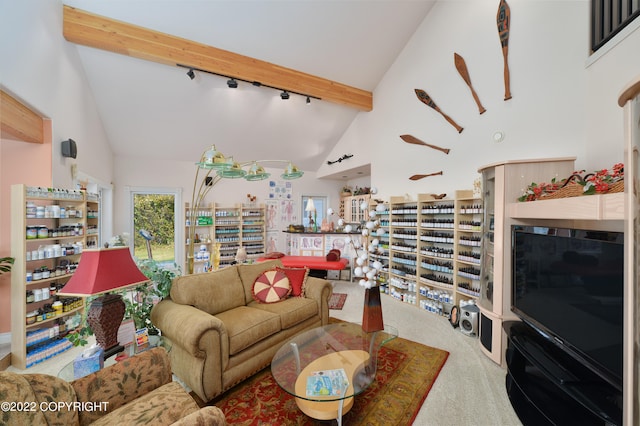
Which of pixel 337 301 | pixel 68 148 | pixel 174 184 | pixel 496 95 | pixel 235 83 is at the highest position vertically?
pixel 235 83

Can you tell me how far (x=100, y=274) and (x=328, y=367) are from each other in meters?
1.67

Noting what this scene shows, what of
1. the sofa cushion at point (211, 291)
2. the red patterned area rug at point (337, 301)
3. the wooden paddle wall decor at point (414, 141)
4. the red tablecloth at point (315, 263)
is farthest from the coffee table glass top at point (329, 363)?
the wooden paddle wall decor at point (414, 141)

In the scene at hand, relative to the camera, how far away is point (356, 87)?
5.27 meters

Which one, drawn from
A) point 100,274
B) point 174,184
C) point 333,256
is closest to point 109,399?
point 100,274

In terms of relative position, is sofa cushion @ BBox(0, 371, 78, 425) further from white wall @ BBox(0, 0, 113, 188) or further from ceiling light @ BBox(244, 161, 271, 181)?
ceiling light @ BBox(244, 161, 271, 181)

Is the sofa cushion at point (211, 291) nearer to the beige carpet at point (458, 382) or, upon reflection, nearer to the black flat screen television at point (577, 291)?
the beige carpet at point (458, 382)

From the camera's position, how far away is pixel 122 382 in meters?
1.32

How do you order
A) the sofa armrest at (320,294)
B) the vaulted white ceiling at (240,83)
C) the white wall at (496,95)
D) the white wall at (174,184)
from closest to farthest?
the white wall at (496,95) → the sofa armrest at (320,294) → the vaulted white ceiling at (240,83) → the white wall at (174,184)

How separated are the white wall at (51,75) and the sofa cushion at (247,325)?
2.59 metres

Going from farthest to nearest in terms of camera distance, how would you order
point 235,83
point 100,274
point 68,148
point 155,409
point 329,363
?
point 235,83
point 68,148
point 329,363
point 100,274
point 155,409

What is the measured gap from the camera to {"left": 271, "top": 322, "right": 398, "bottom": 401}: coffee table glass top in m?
1.65

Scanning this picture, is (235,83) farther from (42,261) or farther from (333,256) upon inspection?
(333,256)

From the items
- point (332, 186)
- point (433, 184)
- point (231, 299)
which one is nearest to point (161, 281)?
point (231, 299)

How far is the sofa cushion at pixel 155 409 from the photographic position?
45.6 inches
